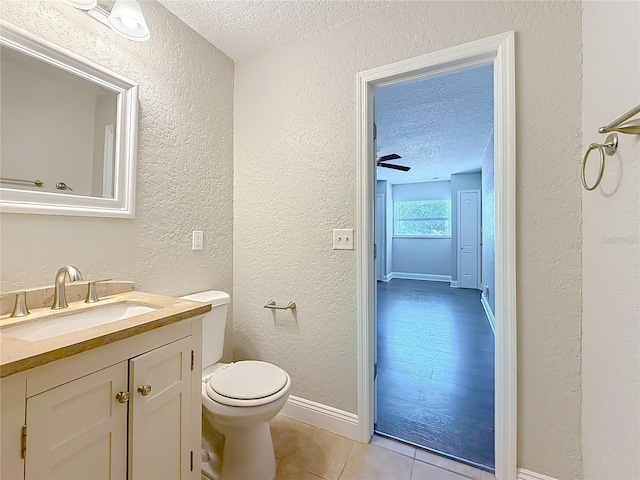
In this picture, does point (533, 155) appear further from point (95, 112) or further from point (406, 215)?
point (406, 215)

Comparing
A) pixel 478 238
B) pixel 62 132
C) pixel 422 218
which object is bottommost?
pixel 478 238

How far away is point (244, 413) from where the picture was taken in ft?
3.72

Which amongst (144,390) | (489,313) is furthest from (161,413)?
(489,313)

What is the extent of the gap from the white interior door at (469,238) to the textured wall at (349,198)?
193 inches

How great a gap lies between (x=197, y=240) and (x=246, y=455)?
1.14 m

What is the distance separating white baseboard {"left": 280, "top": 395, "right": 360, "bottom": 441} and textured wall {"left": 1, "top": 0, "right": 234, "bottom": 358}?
0.87 m

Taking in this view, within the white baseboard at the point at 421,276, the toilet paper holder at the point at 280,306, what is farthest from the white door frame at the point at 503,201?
the white baseboard at the point at 421,276

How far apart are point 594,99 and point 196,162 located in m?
1.88

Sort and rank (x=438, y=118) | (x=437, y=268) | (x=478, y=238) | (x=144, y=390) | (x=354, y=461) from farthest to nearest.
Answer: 1. (x=437, y=268)
2. (x=478, y=238)
3. (x=438, y=118)
4. (x=354, y=461)
5. (x=144, y=390)

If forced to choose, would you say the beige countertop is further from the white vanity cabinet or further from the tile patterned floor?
the tile patterned floor

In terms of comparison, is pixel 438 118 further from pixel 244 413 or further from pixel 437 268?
pixel 437 268

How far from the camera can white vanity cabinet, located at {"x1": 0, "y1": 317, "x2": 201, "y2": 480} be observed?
0.61 m

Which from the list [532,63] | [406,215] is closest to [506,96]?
[532,63]

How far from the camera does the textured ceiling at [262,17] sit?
4.75 ft
